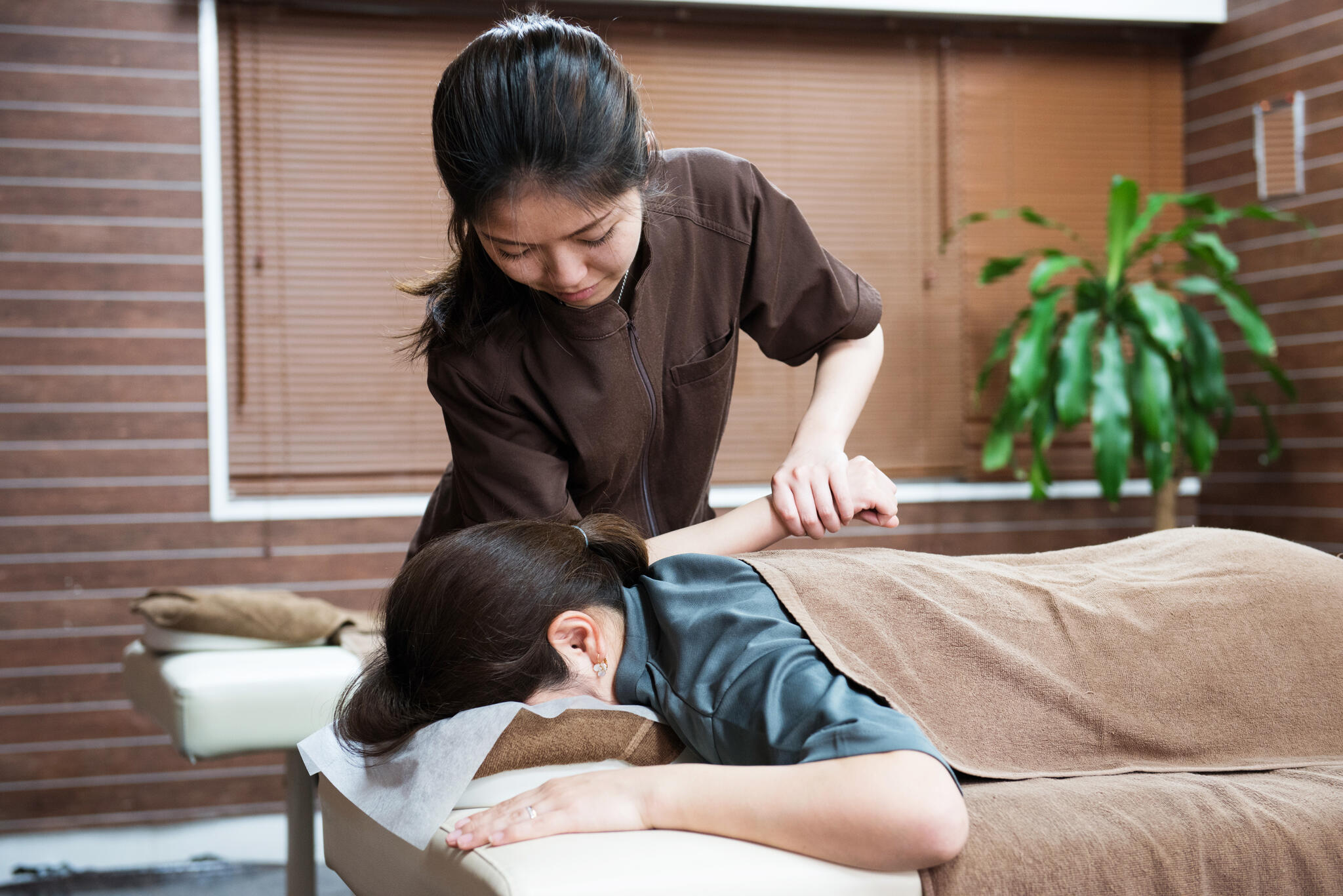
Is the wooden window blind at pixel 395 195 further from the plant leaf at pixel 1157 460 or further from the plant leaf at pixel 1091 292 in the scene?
the plant leaf at pixel 1157 460

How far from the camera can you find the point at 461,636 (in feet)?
3.42

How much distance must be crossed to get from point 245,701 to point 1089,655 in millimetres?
1272

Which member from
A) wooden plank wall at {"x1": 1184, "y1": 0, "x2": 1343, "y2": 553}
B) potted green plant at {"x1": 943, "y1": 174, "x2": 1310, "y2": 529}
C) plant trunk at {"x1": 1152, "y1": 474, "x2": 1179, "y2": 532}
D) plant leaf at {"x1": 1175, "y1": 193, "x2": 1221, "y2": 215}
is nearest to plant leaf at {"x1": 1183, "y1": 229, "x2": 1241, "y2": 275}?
potted green plant at {"x1": 943, "y1": 174, "x2": 1310, "y2": 529}

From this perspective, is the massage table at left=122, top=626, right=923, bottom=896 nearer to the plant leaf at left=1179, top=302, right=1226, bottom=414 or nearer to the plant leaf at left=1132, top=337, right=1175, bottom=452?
the plant leaf at left=1132, top=337, right=1175, bottom=452

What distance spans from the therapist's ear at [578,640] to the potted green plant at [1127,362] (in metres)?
2.28

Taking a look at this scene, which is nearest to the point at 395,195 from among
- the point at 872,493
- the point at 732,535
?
the point at 732,535

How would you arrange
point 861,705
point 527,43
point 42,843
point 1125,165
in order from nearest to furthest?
point 861,705
point 527,43
point 42,843
point 1125,165

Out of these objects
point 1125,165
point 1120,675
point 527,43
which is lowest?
point 1120,675

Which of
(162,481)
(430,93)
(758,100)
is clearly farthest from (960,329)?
→ (162,481)

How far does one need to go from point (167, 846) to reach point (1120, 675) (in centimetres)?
268

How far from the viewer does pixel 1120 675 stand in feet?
3.63

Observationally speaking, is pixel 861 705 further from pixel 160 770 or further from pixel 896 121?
pixel 896 121

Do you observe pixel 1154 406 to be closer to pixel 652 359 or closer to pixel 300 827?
pixel 652 359

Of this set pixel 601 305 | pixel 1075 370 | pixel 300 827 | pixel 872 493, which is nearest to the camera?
pixel 872 493
